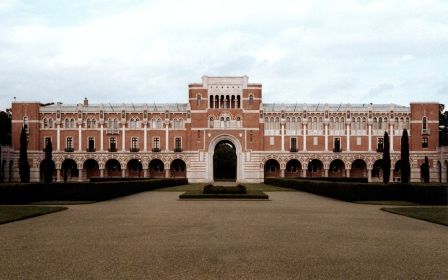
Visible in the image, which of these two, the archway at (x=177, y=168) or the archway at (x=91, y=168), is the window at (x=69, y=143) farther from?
the archway at (x=177, y=168)

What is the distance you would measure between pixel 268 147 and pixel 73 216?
185ft

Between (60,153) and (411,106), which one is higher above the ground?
(411,106)

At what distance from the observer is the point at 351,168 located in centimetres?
7681

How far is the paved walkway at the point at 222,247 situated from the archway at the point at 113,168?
56.9 metres

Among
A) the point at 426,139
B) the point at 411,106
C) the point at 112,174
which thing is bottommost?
the point at 112,174

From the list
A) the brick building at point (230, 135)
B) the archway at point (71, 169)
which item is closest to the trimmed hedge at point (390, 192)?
the brick building at point (230, 135)

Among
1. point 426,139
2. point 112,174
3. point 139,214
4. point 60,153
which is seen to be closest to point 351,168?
point 426,139

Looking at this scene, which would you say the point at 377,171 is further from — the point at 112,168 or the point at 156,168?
the point at 112,168

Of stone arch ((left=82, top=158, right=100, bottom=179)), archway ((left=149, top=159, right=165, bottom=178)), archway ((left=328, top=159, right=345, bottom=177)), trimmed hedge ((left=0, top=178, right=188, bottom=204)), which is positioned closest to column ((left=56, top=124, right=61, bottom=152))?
stone arch ((left=82, top=158, right=100, bottom=179))

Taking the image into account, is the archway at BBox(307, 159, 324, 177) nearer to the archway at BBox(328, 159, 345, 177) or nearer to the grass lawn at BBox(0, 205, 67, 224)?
the archway at BBox(328, 159, 345, 177)

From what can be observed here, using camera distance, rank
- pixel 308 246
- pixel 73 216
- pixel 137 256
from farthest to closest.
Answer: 1. pixel 73 216
2. pixel 308 246
3. pixel 137 256

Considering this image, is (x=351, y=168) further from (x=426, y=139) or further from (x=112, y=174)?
(x=112, y=174)

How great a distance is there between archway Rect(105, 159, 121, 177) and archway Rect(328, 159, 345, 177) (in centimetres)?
3273

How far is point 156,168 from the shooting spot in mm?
78625
